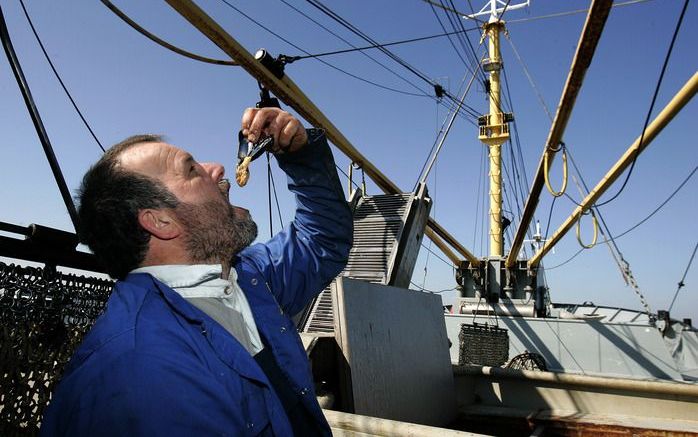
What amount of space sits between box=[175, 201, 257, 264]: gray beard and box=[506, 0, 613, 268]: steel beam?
303 cm

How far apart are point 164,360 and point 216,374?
129 millimetres

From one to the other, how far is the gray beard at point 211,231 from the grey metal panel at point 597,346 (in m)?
9.49

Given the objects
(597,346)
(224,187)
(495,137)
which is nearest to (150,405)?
(224,187)

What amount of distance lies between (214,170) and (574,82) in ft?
12.6

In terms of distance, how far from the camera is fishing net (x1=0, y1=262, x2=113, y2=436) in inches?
53.4

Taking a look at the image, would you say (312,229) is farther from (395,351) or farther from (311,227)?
(395,351)

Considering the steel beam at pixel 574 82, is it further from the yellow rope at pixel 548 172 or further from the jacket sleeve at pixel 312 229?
the jacket sleeve at pixel 312 229

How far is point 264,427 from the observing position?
987mm

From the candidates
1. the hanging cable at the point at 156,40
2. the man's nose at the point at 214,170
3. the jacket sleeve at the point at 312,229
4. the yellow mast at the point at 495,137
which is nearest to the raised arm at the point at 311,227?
the jacket sleeve at the point at 312,229

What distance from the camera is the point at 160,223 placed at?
1343 millimetres

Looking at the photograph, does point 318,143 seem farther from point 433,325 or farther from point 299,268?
point 433,325

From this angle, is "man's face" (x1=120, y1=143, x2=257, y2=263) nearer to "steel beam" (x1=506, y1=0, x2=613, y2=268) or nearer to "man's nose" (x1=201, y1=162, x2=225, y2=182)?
"man's nose" (x1=201, y1=162, x2=225, y2=182)

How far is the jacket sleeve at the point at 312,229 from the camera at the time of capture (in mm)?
1788

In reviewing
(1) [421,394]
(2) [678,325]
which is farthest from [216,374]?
(2) [678,325]
